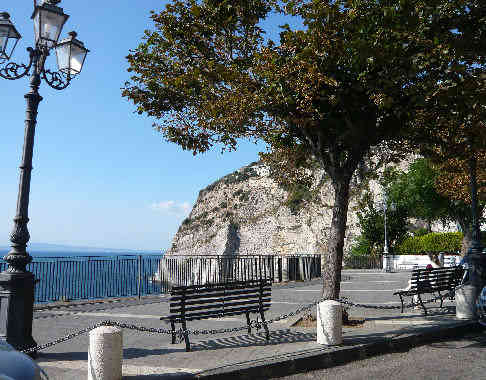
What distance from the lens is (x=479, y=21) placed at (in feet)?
27.9

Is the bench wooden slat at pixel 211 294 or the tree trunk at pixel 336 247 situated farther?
the tree trunk at pixel 336 247

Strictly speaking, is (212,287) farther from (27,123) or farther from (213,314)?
(27,123)

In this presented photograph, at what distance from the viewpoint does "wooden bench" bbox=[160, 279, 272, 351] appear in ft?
23.2

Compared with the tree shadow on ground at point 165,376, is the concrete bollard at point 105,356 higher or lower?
higher

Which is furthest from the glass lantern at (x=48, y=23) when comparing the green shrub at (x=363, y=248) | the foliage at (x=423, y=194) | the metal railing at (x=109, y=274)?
the green shrub at (x=363, y=248)

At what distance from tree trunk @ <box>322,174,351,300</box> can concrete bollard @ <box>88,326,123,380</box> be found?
16.2 feet

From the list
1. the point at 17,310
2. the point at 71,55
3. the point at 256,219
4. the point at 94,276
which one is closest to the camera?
the point at 17,310

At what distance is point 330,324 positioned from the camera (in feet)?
23.2

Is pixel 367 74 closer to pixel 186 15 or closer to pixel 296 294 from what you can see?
pixel 186 15

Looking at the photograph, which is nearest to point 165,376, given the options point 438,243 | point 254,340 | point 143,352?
point 143,352

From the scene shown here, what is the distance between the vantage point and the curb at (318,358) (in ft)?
19.0

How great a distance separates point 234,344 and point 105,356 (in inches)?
101

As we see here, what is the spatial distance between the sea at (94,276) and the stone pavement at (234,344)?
1.27m

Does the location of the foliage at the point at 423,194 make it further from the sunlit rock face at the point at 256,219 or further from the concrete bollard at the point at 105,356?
the concrete bollard at the point at 105,356
